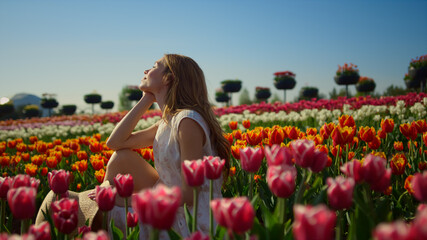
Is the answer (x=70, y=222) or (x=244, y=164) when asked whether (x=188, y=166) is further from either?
(x=70, y=222)

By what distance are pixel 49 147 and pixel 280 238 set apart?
4.05m

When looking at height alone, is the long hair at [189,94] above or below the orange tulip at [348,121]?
above

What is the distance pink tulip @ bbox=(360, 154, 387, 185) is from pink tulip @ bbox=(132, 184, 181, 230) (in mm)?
707

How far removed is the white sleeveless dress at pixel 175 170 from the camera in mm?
2193

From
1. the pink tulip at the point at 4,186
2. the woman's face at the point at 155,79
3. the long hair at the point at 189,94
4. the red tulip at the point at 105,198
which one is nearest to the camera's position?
the red tulip at the point at 105,198

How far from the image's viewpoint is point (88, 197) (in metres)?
2.38

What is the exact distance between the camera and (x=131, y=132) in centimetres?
271

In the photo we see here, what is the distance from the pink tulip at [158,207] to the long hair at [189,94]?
5.14 ft

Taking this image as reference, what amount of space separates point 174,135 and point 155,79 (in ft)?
1.75

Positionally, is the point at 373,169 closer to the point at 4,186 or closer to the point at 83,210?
the point at 4,186

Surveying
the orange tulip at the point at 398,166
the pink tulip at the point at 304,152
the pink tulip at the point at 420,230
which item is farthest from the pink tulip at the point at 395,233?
the orange tulip at the point at 398,166

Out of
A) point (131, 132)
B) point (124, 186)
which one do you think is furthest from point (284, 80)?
point (124, 186)

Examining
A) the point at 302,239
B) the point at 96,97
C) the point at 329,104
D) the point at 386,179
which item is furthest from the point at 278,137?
the point at 96,97

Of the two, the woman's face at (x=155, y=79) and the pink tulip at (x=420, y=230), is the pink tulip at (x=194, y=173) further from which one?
the woman's face at (x=155, y=79)
